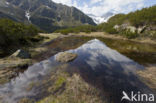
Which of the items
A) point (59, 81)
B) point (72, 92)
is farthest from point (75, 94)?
point (59, 81)

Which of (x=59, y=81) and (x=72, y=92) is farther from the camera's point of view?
(x=59, y=81)

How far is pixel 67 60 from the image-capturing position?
74.9 feet

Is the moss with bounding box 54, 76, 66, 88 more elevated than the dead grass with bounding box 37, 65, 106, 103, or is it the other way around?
the moss with bounding box 54, 76, 66, 88

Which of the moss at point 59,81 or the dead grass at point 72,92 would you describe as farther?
the moss at point 59,81

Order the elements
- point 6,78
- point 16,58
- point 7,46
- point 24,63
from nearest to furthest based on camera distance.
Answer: point 6,78 < point 24,63 < point 16,58 < point 7,46

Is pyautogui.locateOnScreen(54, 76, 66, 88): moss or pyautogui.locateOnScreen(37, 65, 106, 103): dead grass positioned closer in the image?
pyautogui.locateOnScreen(37, 65, 106, 103): dead grass

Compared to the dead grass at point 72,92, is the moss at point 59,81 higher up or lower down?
higher up

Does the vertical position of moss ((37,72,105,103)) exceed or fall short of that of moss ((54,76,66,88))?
it falls short

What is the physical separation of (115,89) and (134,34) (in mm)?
61156

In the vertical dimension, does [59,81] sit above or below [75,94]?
above

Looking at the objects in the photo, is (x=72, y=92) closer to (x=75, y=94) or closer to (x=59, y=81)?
(x=75, y=94)

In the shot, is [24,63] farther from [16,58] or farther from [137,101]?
[137,101]

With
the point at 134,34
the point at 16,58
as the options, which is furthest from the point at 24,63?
the point at 134,34

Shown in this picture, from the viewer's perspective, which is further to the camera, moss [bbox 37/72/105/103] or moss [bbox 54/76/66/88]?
moss [bbox 54/76/66/88]
